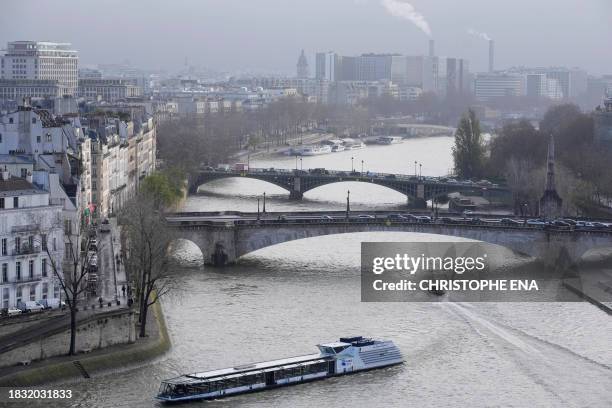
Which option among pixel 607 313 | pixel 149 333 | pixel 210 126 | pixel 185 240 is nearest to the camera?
pixel 149 333

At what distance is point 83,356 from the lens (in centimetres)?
2614

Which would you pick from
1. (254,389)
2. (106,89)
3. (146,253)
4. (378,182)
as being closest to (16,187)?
(146,253)

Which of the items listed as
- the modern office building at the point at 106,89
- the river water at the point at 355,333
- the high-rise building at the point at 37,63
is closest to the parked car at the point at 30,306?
the river water at the point at 355,333

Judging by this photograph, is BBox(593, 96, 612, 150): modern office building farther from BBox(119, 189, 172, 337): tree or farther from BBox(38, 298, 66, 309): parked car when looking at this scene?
BBox(38, 298, 66, 309): parked car

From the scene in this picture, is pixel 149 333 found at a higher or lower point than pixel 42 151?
lower

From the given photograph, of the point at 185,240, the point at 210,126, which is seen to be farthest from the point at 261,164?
the point at 185,240

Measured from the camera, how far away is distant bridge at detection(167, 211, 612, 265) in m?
37.9

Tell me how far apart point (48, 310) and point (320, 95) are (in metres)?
124

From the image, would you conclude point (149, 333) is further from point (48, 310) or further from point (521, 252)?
point (521, 252)

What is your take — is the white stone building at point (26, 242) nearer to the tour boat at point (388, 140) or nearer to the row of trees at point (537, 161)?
the row of trees at point (537, 161)

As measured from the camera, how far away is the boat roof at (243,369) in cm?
2516

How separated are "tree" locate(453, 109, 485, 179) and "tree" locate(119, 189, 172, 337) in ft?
85.6

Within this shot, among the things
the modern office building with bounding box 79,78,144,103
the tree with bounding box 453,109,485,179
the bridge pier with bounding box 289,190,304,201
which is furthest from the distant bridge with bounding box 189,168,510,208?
the modern office building with bounding box 79,78,144,103

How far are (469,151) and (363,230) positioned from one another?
23.5m
